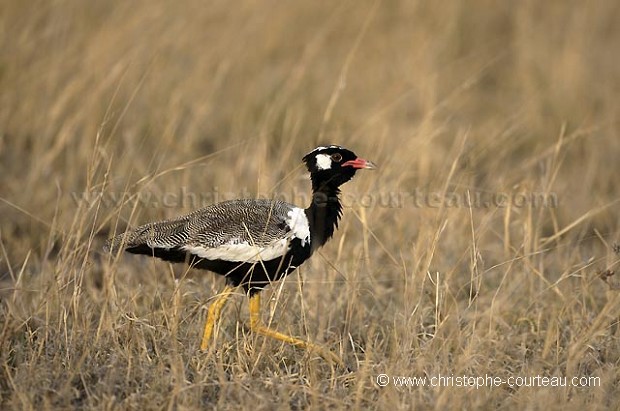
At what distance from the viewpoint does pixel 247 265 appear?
422 centimetres

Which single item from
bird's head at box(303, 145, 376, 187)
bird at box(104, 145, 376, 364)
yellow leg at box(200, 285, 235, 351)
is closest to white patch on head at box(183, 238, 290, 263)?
bird at box(104, 145, 376, 364)

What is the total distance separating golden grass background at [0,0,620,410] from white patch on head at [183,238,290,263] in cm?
21

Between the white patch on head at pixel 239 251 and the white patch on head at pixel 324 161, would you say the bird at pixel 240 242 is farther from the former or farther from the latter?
the white patch on head at pixel 324 161

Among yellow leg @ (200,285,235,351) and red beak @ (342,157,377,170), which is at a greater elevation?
red beak @ (342,157,377,170)

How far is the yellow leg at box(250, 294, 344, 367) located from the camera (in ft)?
12.8

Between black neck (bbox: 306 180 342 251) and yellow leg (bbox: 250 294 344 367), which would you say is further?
black neck (bbox: 306 180 342 251)

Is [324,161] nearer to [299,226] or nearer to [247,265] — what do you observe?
[299,226]

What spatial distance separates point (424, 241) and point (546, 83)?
3.80m

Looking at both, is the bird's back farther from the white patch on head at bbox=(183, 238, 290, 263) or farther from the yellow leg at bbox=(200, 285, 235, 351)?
the yellow leg at bbox=(200, 285, 235, 351)

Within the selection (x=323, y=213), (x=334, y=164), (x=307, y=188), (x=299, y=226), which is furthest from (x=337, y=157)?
(x=307, y=188)

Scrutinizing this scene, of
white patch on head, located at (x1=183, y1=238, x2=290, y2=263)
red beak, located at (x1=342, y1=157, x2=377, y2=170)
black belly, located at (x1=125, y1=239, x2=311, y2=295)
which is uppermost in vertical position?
red beak, located at (x1=342, y1=157, x2=377, y2=170)

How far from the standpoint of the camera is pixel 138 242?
4191 millimetres

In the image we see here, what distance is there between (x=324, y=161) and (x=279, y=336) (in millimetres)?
959

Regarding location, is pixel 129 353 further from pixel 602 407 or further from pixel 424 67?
pixel 424 67
